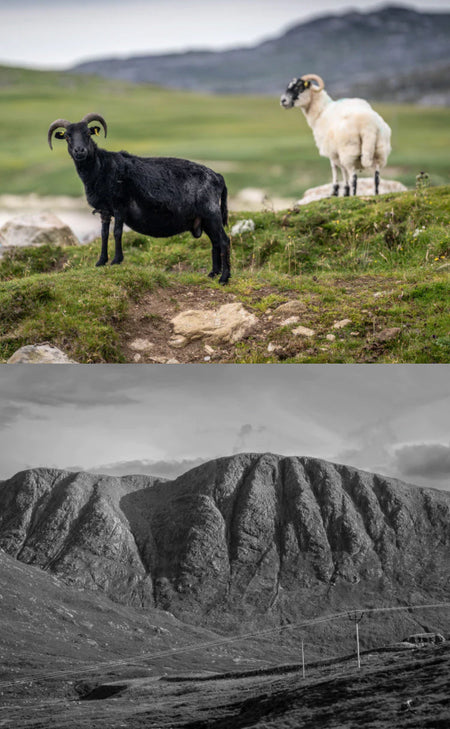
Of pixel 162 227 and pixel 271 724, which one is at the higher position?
pixel 162 227

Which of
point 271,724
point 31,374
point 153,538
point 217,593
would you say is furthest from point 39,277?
point 271,724

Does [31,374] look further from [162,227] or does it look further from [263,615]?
[263,615]

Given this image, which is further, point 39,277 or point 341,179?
point 341,179

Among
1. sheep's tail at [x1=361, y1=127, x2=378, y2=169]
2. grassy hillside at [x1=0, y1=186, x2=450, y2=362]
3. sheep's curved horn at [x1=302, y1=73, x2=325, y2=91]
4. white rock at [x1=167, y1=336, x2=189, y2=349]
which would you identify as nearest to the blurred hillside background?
sheep's curved horn at [x1=302, y1=73, x2=325, y2=91]

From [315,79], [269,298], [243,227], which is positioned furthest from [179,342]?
[315,79]

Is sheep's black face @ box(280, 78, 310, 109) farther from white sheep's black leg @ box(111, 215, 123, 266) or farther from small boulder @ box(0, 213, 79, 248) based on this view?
white sheep's black leg @ box(111, 215, 123, 266)

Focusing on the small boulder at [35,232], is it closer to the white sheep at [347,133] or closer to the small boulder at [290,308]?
the small boulder at [290,308]
